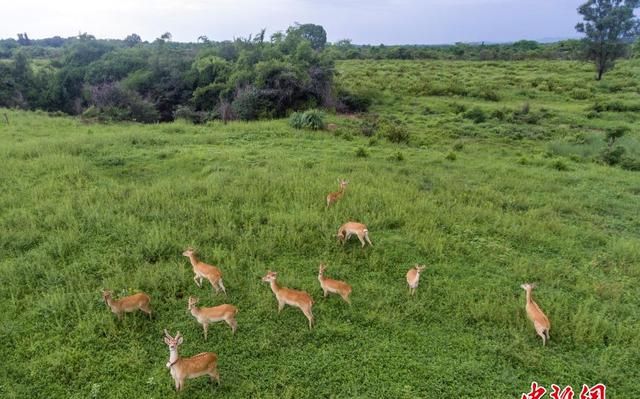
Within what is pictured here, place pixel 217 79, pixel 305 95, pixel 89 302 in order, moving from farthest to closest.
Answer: pixel 217 79 → pixel 305 95 → pixel 89 302

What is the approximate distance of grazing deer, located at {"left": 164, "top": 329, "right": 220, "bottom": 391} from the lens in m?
4.74

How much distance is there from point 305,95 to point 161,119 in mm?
9859

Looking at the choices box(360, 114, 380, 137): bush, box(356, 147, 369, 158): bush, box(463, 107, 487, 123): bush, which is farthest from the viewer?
box(463, 107, 487, 123): bush

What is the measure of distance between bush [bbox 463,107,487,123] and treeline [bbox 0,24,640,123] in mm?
5960

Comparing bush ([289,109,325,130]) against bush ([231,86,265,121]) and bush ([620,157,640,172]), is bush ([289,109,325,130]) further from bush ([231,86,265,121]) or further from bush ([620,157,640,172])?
bush ([620,157,640,172])

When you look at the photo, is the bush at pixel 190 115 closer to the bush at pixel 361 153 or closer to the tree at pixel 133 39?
the bush at pixel 361 153

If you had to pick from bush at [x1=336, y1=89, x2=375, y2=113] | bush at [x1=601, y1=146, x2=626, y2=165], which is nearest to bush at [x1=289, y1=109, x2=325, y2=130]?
bush at [x1=336, y1=89, x2=375, y2=113]

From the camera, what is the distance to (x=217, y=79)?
26.6 metres

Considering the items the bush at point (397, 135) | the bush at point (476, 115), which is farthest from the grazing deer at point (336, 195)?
the bush at point (476, 115)

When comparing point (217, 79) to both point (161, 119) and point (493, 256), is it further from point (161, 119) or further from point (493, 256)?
point (493, 256)

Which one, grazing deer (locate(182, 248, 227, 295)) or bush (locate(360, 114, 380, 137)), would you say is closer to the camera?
grazing deer (locate(182, 248, 227, 295))

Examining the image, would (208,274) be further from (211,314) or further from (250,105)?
(250,105)

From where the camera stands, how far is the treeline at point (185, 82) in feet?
75.6

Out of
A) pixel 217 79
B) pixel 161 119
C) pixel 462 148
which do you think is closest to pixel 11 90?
pixel 161 119
